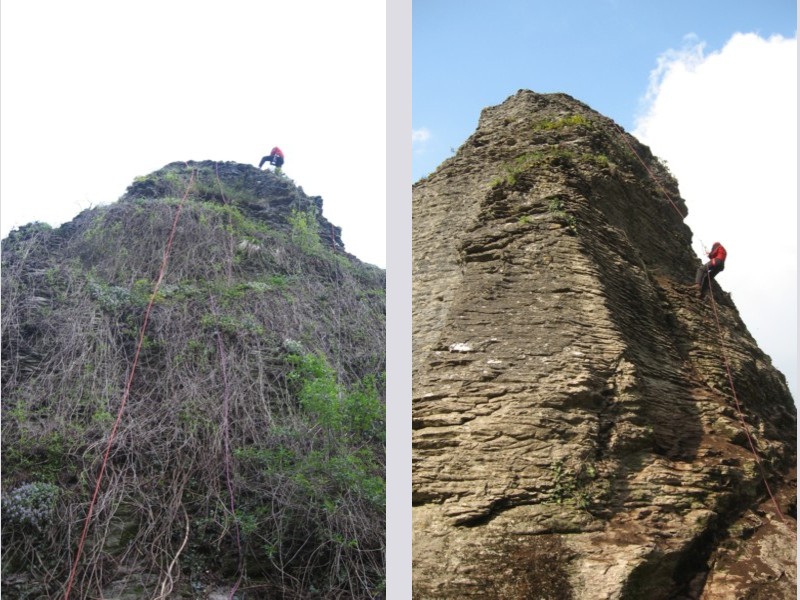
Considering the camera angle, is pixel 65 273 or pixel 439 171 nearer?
pixel 65 273

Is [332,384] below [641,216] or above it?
below

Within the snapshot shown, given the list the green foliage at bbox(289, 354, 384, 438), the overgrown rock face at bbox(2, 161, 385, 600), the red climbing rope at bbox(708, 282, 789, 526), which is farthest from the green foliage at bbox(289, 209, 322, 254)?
the red climbing rope at bbox(708, 282, 789, 526)

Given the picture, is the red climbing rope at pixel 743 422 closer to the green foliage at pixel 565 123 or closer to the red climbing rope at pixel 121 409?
the green foliage at pixel 565 123

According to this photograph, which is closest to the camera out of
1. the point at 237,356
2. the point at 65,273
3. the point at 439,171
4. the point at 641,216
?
the point at 237,356

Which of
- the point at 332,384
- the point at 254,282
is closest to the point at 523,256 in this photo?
the point at 332,384

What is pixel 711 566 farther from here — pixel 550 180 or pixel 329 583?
pixel 550 180

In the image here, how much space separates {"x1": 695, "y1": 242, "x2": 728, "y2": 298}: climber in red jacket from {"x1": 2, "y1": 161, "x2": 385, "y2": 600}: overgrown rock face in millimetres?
3219

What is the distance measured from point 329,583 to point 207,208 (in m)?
5.33

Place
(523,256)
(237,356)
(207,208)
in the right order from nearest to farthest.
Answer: (523,256) < (237,356) < (207,208)

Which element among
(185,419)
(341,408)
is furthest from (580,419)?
(185,419)

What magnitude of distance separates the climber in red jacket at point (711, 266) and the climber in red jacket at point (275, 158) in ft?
19.4

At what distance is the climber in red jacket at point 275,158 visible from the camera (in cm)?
883

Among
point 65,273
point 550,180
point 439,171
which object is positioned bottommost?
point 65,273

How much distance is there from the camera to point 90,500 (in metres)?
3.56
